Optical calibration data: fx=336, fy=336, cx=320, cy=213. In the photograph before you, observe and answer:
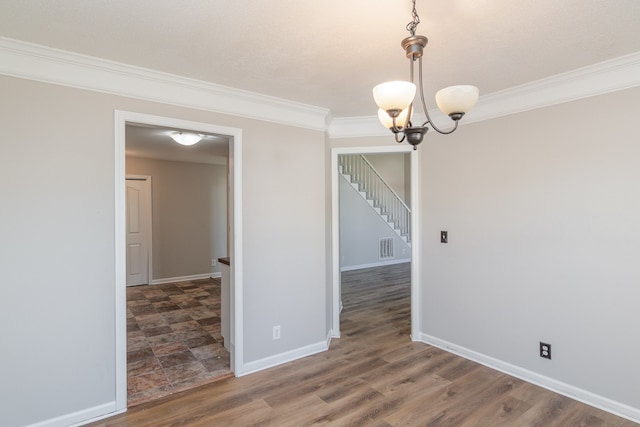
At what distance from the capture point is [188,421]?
2.28 metres

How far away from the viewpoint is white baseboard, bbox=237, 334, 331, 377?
2971 millimetres

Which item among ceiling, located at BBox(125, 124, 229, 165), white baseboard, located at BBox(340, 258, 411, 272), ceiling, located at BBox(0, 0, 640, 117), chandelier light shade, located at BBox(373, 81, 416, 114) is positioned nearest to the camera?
chandelier light shade, located at BBox(373, 81, 416, 114)

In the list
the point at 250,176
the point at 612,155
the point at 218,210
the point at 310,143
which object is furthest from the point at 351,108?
the point at 218,210

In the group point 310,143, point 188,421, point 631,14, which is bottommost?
point 188,421

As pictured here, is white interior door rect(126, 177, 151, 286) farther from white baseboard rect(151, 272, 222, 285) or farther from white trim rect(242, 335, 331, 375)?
white trim rect(242, 335, 331, 375)

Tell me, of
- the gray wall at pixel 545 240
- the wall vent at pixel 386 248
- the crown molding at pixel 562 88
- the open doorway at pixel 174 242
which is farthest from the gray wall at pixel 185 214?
the crown molding at pixel 562 88

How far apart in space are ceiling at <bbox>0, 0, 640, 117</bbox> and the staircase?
5.57 m

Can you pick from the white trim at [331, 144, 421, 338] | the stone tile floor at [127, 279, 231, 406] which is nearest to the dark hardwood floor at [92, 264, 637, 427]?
the stone tile floor at [127, 279, 231, 406]

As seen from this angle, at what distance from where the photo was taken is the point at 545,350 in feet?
8.86

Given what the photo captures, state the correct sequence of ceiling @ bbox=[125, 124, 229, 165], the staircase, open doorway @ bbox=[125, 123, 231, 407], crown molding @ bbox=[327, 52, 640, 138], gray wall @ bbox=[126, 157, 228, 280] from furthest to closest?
the staircase < gray wall @ bbox=[126, 157, 228, 280] < ceiling @ bbox=[125, 124, 229, 165] < open doorway @ bbox=[125, 123, 231, 407] < crown molding @ bbox=[327, 52, 640, 138]

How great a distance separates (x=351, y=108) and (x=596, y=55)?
73.6 inches

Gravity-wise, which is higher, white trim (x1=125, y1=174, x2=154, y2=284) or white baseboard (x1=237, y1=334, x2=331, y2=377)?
white trim (x1=125, y1=174, x2=154, y2=284)

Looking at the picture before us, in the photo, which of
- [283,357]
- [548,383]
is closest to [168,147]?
[283,357]

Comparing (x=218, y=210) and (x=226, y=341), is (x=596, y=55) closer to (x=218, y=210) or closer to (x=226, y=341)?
(x=226, y=341)
